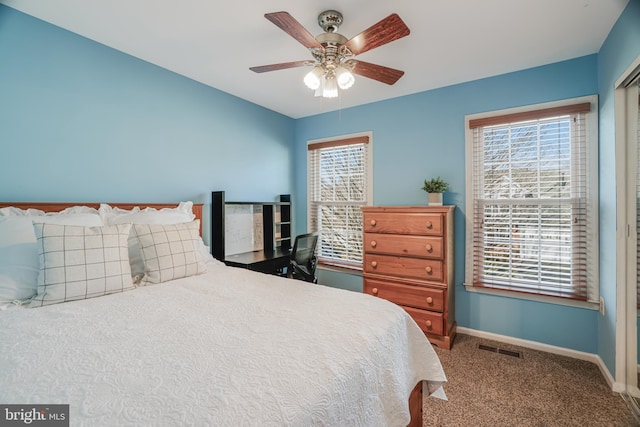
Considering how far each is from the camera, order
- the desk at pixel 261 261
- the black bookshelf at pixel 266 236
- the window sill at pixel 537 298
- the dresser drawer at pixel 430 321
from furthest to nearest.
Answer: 1. the black bookshelf at pixel 266 236
2. the desk at pixel 261 261
3. the dresser drawer at pixel 430 321
4. the window sill at pixel 537 298

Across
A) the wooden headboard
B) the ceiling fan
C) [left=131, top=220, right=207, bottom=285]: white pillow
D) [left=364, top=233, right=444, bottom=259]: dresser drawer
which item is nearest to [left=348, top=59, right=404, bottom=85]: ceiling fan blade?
the ceiling fan

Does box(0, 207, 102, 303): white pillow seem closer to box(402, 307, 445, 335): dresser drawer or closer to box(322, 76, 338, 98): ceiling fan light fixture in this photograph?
box(322, 76, 338, 98): ceiling fan light fixture

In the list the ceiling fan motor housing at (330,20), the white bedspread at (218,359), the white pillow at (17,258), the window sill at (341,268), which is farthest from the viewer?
the window sill at (341,268)

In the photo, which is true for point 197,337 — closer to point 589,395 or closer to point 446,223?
point 446,223

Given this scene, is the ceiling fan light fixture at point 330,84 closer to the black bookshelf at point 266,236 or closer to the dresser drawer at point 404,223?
the dresser drawer at point 404,223

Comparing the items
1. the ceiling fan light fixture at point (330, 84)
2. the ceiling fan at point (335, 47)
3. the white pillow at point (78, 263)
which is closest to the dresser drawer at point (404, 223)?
the ceiling fan at point (335, 47)

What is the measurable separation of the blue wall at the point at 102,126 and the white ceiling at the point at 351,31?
0.17 metres

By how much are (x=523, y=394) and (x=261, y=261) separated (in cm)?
227

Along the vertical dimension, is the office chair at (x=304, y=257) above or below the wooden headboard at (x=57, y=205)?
below

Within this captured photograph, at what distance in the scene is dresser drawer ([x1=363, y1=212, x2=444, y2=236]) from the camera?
2.53 meters

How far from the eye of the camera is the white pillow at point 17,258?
4.59 feet

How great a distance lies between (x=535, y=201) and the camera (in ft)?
8.21

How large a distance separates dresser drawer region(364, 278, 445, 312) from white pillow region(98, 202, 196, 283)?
1.87 metres

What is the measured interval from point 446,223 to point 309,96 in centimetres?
202
